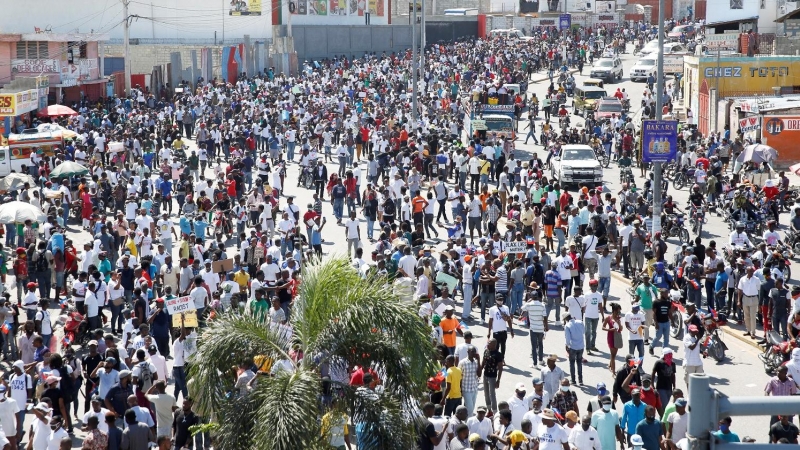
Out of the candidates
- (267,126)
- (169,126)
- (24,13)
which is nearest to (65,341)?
(267,126)

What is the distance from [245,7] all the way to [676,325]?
2450 inches

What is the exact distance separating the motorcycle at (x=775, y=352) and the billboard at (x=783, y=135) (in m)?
19.7

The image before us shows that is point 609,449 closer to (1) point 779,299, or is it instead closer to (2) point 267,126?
(1) point 779,299

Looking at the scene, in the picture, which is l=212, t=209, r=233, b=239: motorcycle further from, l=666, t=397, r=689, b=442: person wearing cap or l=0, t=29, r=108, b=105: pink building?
l=0, t=29, r=108, b=105: pink building

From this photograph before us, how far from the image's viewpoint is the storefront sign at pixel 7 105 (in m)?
39.6

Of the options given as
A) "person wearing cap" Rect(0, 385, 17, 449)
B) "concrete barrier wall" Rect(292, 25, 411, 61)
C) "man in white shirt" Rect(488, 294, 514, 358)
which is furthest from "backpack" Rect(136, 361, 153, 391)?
"concrete barrier wall" Rect(292, 25, 411, 61)

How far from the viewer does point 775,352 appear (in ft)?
56.2

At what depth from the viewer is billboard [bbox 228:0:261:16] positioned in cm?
7756

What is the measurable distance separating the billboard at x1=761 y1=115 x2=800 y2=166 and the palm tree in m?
27.4

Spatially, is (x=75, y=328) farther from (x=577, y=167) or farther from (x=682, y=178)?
(x=682, y=178)

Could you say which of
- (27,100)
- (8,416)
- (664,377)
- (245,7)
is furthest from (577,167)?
(245,7)

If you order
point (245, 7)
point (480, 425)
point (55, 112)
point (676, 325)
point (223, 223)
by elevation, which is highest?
point (245, 7)

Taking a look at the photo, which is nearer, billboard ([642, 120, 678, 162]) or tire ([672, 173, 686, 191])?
billboard ([642, 120, 678, 162])

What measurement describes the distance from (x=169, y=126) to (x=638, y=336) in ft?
83.8
